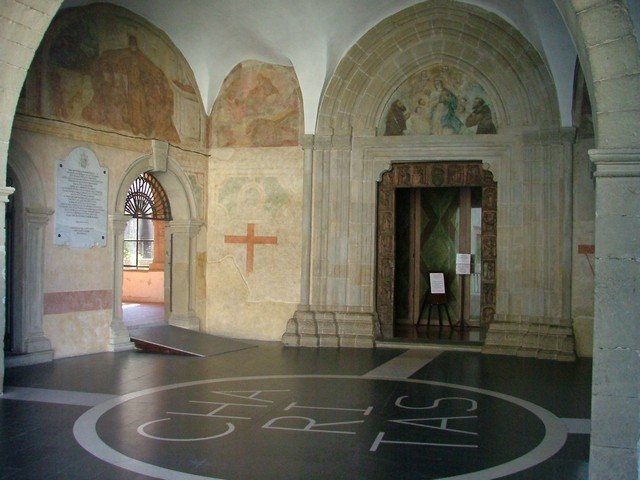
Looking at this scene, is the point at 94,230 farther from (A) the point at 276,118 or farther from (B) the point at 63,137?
(A) the point at 276,118

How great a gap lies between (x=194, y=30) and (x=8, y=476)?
8015 mm

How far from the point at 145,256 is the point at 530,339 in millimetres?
11699

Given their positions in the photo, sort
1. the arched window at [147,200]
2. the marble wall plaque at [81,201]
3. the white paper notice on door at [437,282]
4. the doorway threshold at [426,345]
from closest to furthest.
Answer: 1. the marble wall plaque at [81,201]
2. the doorway threshold at [426,345]
3. the arched window at [147,200]
4. the white paper notice on door at [437,282]

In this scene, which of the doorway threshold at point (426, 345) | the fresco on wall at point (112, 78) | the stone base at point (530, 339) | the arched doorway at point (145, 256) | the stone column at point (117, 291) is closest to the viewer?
the fresco on wall at point (112, 78)

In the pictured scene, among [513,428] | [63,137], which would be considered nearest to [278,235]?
[63,137]

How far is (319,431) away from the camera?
5777mm

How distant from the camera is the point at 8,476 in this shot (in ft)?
15.1

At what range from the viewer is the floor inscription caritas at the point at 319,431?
4871 mm

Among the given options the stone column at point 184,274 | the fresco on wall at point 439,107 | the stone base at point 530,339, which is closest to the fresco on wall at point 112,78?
the stone column at point 184,274

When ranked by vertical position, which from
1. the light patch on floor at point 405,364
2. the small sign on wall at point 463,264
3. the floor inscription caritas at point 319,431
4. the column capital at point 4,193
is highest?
the column capital at point 4,193

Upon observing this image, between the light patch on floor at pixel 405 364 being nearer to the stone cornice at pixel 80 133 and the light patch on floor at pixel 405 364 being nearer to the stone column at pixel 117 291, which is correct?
the stone column at pixel 117 291

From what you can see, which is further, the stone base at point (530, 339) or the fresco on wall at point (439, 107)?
the fresco on wall at point (439, 107)

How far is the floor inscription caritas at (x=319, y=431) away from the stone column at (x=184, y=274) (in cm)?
401

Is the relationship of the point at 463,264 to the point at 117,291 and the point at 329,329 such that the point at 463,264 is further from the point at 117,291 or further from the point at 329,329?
the point at 117,291
